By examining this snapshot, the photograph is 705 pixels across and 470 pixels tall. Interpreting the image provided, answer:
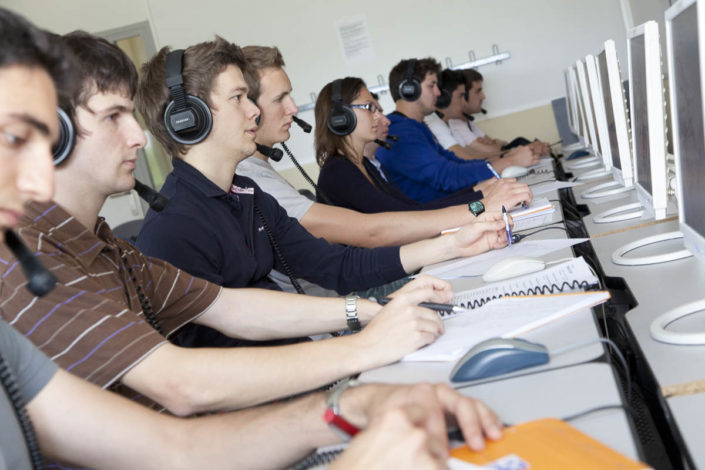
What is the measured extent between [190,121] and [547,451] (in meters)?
1.24

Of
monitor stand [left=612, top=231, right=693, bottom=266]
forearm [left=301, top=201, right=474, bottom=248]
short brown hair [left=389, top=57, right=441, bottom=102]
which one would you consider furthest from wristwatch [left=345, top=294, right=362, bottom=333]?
short brown hair [left=389, top=57, right=441, bottom=102]

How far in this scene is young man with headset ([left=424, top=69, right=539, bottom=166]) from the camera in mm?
4508

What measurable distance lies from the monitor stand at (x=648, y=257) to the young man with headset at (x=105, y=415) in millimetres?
693

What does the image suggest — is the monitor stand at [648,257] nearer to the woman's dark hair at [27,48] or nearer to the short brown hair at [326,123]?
the woman's dark hair at [27,48]

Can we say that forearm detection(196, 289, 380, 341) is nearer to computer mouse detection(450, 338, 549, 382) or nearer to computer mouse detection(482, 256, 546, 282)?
computer mouse detection(482, 256, 546, 282)

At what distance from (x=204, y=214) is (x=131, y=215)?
4463mm

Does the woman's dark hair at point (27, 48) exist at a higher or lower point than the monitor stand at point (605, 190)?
higher

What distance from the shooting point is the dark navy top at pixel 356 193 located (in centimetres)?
266

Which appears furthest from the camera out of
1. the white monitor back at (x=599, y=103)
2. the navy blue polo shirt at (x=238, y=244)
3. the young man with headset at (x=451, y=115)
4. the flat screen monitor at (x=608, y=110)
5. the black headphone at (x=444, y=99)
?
the black headphone at (x=444, y=99)

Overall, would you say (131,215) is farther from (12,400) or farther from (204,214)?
(12,400)

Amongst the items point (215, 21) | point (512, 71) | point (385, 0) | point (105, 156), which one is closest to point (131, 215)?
point (215, 21)

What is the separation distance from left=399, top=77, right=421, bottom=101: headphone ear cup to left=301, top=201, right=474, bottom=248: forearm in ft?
5.27

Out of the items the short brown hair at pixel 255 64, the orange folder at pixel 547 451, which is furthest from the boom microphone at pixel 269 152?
the orange folder at pixel 547 451

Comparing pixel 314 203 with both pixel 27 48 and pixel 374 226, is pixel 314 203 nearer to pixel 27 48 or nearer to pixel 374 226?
pixel 374 226
